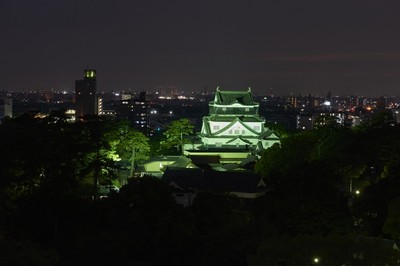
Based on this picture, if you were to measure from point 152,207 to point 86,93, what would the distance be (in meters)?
94.0

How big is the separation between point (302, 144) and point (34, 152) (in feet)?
40.3

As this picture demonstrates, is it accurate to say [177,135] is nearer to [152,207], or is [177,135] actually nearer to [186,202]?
[186,202]

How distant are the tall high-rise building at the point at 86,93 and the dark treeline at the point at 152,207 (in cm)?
8545

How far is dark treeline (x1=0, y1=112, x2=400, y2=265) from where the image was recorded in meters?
20.1

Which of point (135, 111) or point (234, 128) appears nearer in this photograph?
point (234, 128)

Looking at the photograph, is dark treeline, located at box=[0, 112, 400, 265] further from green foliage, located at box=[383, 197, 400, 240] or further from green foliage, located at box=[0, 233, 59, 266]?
green foliage, located at box=[0, 233, 59, 266]

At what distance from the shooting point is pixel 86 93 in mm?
112688

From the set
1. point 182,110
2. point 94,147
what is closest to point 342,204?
point 94,147

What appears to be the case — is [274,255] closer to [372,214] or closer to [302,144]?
[372,214]

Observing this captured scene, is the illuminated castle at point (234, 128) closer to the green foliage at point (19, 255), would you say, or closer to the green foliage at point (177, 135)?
the green foliage at point (177, 135)

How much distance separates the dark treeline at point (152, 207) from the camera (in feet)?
65.8

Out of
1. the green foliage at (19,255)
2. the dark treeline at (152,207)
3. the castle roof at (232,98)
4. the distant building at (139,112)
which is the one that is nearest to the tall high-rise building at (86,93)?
the distant building at (139,112)

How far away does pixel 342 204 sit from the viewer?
2106cm

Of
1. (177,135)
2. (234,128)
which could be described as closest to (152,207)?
(177,135)
